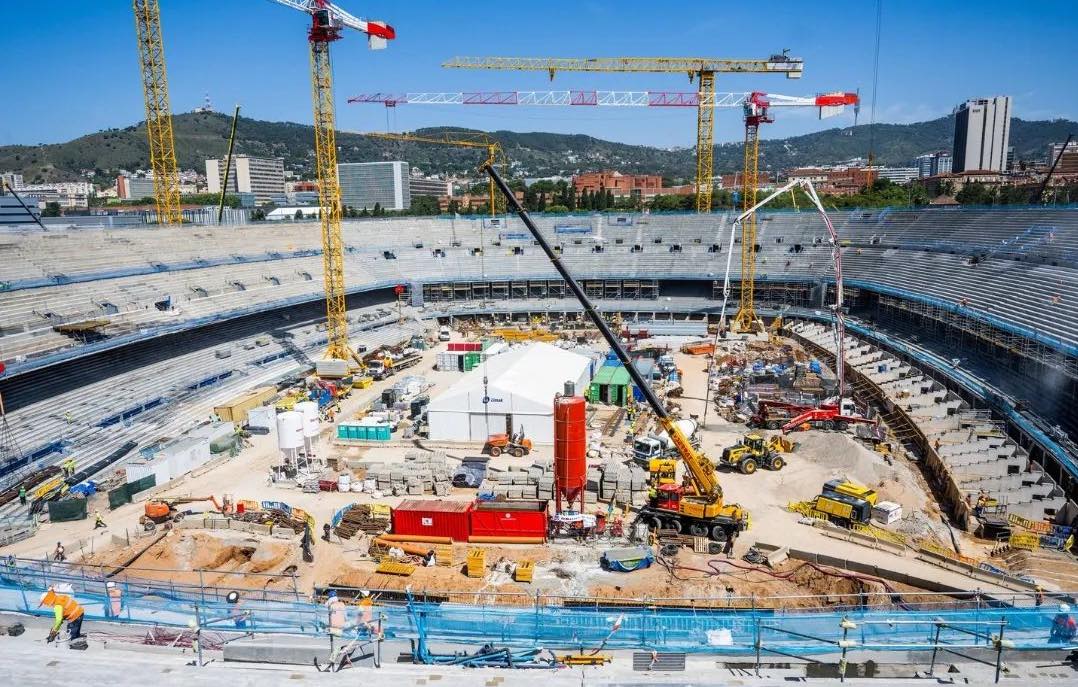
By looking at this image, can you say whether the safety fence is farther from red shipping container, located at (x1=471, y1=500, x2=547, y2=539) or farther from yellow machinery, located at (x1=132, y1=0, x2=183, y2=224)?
yellow machinery, located at (x1=132, y1=0, x2=183, y2=224)

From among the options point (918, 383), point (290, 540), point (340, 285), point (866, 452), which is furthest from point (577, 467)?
point (340, 285)

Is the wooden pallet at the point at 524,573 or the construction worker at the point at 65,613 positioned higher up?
the construction worker at the point at 65,613

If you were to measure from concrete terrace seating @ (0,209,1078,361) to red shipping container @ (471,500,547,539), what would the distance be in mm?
15600

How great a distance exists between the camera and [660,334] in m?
49.5

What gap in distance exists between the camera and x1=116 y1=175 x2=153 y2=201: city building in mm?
184625

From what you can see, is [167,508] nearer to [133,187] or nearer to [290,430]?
[290,430]

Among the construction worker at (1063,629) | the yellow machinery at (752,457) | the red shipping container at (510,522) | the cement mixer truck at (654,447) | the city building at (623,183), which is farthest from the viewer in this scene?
the city building at (623,183)

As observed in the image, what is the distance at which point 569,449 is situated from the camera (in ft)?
68.4

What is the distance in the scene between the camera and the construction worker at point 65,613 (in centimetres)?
1318

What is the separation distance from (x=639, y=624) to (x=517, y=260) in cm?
5108

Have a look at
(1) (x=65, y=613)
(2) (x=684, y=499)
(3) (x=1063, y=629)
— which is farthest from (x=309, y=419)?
(3) (x=1063, y=629)

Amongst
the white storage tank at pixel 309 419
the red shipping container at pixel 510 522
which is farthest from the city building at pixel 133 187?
the red shipping container at pixel 510 522

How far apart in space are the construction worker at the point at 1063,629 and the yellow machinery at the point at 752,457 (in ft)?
40.6

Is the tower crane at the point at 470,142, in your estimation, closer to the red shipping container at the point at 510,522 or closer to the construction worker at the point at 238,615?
the red shipping container at the point at 510,522
